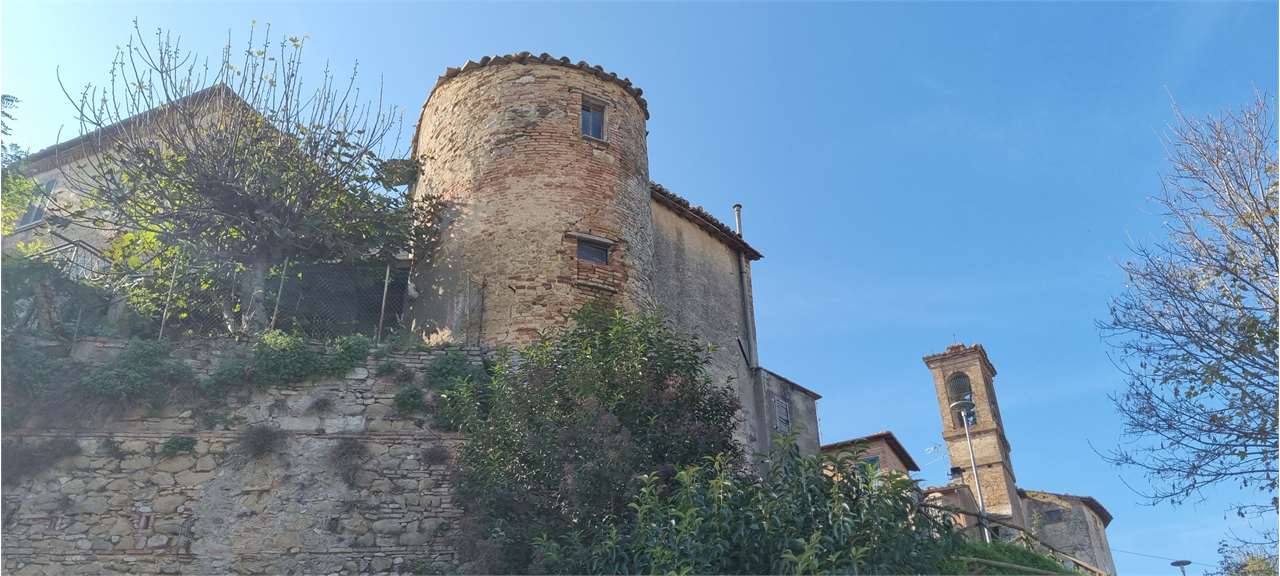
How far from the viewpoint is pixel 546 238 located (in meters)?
14.0

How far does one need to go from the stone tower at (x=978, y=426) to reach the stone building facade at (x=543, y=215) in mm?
13767

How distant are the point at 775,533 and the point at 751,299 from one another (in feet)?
37.4

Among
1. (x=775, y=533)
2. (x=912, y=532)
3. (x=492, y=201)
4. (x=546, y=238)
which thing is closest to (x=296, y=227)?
(x=492, y=201)

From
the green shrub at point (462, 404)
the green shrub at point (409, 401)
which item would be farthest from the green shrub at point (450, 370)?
the green shrub at point (409, 401)

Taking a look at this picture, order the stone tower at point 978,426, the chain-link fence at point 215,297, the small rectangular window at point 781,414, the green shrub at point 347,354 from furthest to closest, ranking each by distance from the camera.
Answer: the stone tower at point 978,426 → the small rectangular window at point 781,414 → the chain-link fence at point 215,297 → the green shrub at point 347,354

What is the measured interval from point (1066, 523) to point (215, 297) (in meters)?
30.7

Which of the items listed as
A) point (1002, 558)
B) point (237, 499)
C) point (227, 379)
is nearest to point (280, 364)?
point (227, 379)

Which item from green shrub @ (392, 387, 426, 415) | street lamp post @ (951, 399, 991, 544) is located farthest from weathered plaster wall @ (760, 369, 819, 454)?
street lamp post @ (951, 399, 991, 544)

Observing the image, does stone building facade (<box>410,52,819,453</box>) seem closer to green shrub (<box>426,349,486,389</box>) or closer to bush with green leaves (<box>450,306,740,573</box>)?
green shrub (<box>426,349,486,389</box>)

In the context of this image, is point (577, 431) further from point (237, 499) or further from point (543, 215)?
point (543, 215)

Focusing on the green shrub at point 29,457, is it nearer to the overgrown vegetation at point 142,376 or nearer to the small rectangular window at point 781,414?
the overgrown vegetation at point 142,376

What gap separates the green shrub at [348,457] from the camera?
11.0 metres

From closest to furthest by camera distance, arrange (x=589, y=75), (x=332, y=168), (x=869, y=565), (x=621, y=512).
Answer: (x=869, y=565) < (x=621, y=512) < (x=332, y=168) < (x=589, y=75)

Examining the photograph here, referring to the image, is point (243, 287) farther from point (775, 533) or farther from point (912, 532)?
point (912, 532)
